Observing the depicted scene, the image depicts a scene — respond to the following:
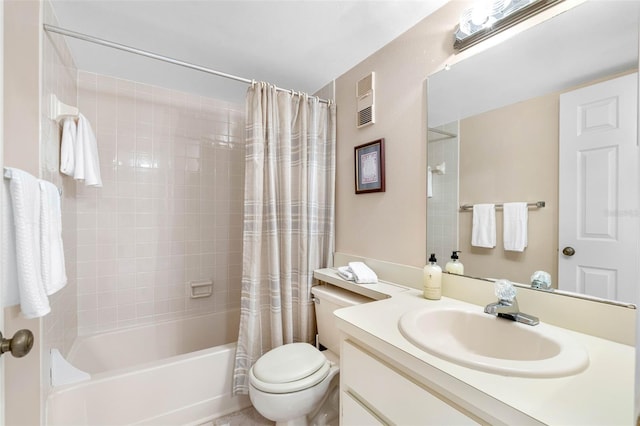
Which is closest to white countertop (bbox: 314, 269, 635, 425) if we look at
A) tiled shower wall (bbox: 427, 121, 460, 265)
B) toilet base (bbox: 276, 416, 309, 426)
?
tiled shower wall (bbox: 427, 121, 460, 265)

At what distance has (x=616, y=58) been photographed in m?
0.83

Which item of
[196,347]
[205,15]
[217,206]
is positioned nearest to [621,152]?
[205,15]

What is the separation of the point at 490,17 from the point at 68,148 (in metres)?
2.20

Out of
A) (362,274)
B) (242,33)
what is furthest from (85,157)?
(362,274)

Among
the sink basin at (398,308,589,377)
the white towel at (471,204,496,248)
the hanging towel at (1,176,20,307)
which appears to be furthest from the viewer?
the white towel at (471,204,496,248)

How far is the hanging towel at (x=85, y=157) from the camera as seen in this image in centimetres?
155

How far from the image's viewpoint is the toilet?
1.25 meters

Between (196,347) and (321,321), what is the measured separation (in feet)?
4.21

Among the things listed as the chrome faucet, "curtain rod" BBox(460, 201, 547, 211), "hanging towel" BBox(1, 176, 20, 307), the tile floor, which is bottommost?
the tile floor

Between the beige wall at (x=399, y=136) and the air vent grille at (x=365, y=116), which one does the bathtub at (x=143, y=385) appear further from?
the air vent grille at (x=365, y=116)

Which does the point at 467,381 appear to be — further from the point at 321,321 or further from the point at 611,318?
the point at 321,321

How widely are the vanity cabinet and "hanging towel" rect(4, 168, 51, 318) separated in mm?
1007

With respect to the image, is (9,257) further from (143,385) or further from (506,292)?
(506,292)

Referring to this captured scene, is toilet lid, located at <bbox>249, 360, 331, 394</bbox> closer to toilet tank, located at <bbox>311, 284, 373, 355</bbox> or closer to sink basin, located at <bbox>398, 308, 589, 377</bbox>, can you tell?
toilet tank, located at <bbox>311, 284, 373, 355</bbox>
